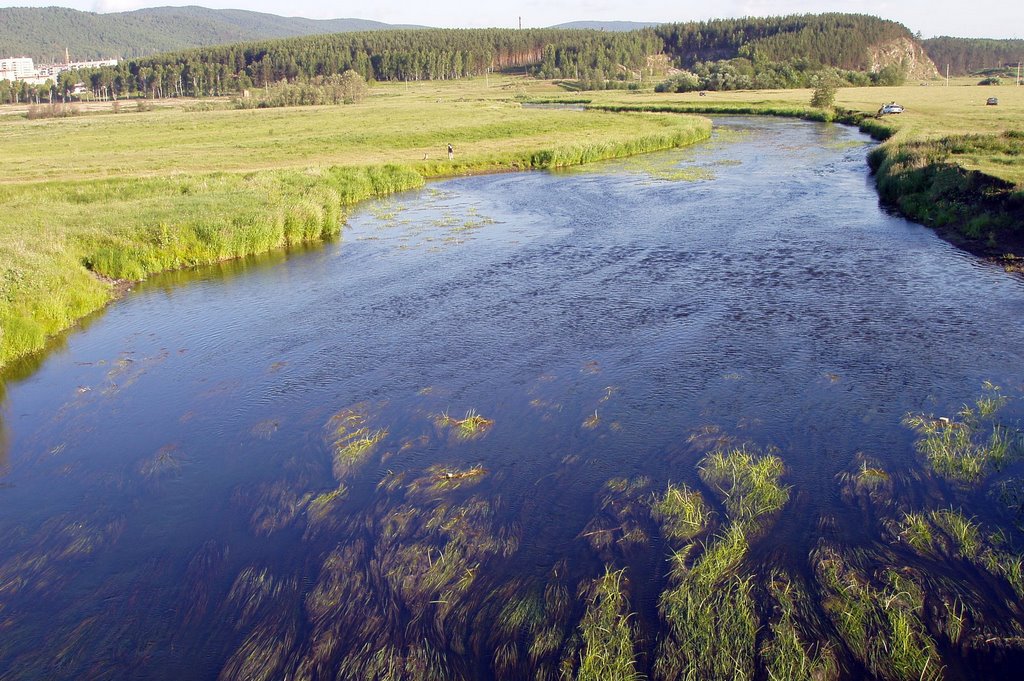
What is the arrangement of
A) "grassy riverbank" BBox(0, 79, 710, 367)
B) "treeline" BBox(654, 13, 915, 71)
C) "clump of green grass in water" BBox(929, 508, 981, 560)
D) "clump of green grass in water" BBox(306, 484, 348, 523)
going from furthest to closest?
"treeline" BBox(654, 13, 915, 71) → "grassy riverbank" BBox(0, 79, 710, 367) → "clump of green grass in water" BBox(306, 484, 348, 523) → "clump of green grass in water" BBox(929, 508, 981, 560)

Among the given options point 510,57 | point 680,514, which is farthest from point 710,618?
point 510,57

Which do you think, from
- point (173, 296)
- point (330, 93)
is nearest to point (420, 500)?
point (173, 296)

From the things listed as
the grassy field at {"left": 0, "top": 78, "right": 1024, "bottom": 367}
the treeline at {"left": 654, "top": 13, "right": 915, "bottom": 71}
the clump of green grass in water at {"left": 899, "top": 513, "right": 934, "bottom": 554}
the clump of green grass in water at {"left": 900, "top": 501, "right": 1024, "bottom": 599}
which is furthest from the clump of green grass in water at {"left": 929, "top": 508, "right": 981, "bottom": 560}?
the treeline at {"left": 654, "top": 13, "right": 915, "bottom": 71}

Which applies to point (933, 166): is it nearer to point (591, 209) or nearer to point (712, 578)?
point (591, 209)

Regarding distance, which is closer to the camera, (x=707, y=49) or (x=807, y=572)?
(x=807, y=572)

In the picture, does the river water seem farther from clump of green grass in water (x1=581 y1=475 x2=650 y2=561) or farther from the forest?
the forest
